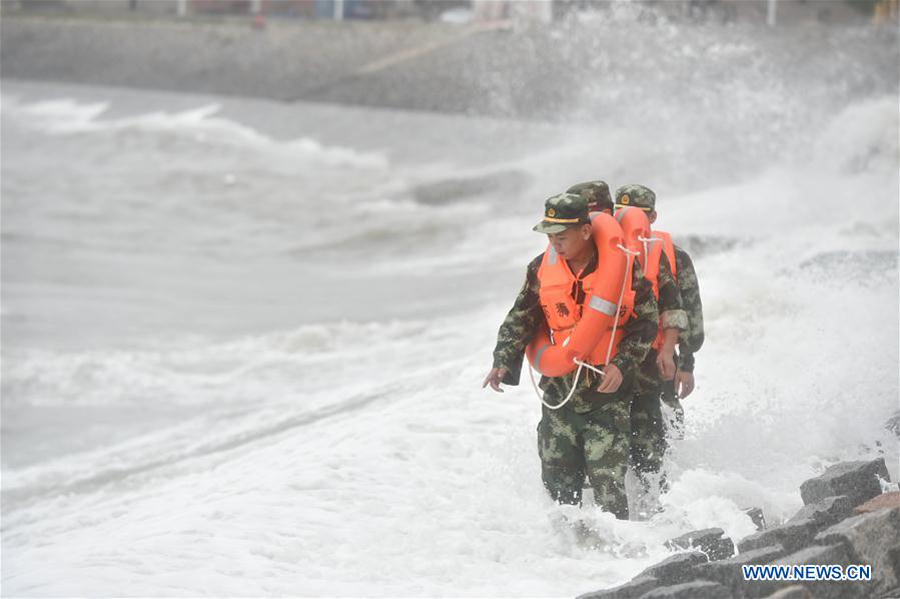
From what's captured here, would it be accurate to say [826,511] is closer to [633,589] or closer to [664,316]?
[633,589]

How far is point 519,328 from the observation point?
6.04 metres

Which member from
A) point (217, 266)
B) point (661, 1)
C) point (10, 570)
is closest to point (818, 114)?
point (661, 1)

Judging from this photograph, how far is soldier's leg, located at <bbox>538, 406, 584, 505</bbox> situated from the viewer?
6078 mm

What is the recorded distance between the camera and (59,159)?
38.0m

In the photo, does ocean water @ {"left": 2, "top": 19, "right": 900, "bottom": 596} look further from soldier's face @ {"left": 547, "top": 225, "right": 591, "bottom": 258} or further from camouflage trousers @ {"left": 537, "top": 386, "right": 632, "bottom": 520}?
soldier's face @ {"left": 547, "top": 225, "right": 591, "bottom": 258}

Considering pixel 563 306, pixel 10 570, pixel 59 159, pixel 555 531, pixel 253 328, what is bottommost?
pixel 59 159

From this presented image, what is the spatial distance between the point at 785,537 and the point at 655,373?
140cm

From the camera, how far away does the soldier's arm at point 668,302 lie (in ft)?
20.7

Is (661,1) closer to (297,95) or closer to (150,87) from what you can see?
(297,95)

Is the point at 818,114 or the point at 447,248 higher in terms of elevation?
the point at 818,114

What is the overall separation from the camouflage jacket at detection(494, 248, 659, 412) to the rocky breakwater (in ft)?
2.65

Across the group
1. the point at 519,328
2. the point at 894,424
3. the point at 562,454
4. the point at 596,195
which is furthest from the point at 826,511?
the point at 894,424

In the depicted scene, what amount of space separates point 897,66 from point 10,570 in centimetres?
2659
